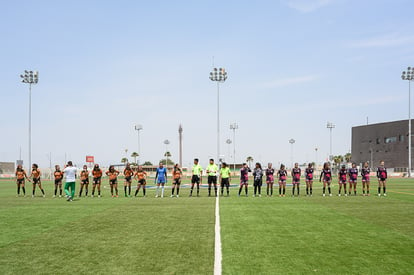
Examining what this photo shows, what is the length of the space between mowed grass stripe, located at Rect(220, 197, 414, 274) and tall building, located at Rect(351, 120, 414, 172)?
284ft

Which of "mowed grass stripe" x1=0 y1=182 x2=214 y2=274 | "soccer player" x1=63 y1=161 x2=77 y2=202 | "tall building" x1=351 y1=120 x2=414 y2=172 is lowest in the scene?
"mowed grass stripe" x1=0 y1=182 x2=214 y2=274

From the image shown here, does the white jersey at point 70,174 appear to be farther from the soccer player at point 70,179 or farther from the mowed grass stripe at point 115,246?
the mowed grass stripe at point 115,246

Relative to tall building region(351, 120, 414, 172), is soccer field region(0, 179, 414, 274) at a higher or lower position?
lower

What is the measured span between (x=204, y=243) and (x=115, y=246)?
1.84 meters

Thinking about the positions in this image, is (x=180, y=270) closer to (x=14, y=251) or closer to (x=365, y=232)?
(x=14, y=251)

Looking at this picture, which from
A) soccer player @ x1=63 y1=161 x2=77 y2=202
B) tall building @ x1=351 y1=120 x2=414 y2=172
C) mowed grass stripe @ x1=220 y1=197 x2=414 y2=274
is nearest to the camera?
mowed grass stripe @ x1=220 y1=197 x2=414 y2=274

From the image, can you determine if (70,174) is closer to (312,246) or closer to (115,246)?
(115,246)

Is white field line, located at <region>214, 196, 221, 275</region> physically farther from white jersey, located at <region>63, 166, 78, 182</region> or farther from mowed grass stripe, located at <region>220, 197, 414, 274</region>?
white jersey, located at <region>63, 166, 78, 182</region>

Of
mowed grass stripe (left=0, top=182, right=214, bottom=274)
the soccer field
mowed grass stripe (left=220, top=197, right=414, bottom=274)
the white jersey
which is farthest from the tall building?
mowed grass stripe (left=0, top=182, right=214, bottom=274)

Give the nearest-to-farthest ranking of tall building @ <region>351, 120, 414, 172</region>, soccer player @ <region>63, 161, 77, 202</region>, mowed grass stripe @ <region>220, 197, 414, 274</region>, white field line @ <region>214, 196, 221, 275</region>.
→ white field line @ <region>214, 196, 221, 275</region> < mowed grass stripe @ <region>220, 197, 414, 274</region> < soccer player @ <region>63, 161, 77, 202</region> < tall building @ <region>351, 120, 414, 172</region>

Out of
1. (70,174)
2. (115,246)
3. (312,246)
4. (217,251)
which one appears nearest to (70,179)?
(70,174)

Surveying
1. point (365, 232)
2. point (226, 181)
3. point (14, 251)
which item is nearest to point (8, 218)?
point (14, 251)

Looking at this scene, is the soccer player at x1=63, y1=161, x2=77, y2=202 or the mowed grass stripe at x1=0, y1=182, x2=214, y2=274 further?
the soccer player at x1=63, y1=161, x2=77, y2=202

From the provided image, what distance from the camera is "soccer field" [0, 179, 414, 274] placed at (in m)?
6.72
